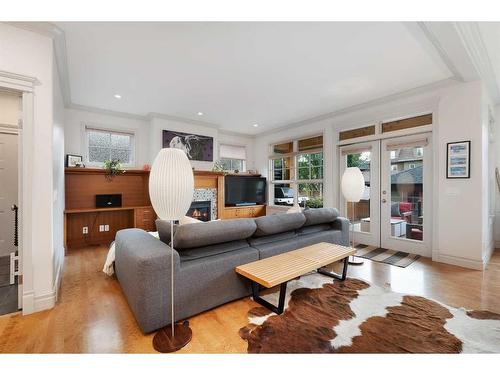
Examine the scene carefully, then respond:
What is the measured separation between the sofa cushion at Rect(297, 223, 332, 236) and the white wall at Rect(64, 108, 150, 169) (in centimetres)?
374

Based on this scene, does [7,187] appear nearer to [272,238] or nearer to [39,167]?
[39,167]

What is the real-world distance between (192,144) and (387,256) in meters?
4.47

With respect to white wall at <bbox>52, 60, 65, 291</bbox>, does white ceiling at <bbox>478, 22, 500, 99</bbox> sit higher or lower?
higher

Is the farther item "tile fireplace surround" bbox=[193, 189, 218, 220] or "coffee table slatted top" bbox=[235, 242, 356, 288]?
"tile fireplace surround" bbox=[193, 189, 218, 220]

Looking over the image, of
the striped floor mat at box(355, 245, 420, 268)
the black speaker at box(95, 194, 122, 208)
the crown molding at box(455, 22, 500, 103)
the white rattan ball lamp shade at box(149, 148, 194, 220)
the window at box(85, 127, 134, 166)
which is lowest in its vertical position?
the striped floor mat at box(355, 245, 420, 268)

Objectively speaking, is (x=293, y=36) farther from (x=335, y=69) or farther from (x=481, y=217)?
(x=481, y=217)

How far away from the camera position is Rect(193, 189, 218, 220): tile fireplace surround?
5.21 metres

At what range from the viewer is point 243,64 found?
278 cm

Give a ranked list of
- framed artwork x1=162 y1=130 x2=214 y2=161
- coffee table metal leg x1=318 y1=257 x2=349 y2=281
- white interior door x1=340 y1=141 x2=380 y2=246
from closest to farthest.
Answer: coffee table metal leg x1=318 y1=257 x2=349 y2=281 → white interior door x1=340 y1=141 x2=380 y2=246 → framed artwork x1=162 y1=130 x2=214 y2=161

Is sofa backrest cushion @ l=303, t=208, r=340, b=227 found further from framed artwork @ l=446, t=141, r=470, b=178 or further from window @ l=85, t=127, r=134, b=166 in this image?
window @ l=85, t=127, r=134, b=166

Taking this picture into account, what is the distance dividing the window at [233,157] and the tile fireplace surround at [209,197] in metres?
1.07

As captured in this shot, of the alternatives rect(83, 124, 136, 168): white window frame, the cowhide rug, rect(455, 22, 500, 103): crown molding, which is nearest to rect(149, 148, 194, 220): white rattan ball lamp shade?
the cowhide rug

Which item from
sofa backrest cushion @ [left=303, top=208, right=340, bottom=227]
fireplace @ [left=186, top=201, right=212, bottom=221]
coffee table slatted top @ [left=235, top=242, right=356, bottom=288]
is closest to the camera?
coffee table slatted top @ [left=235, top=242, right=356, bottom=288]

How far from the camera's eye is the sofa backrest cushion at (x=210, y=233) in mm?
1816
